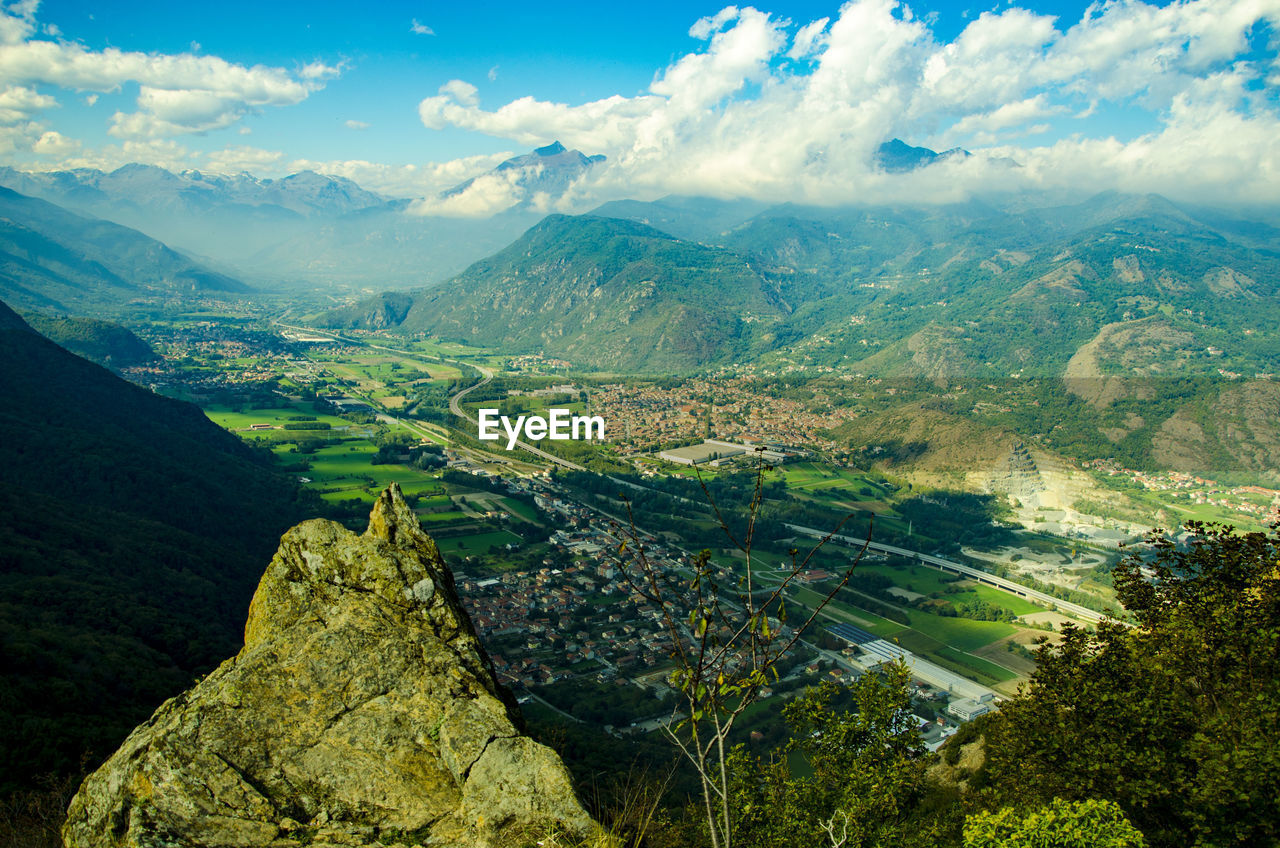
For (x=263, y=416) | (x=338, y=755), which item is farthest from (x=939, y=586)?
(x=263, y=416)

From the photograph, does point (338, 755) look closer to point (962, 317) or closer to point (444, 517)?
point (444, 517)

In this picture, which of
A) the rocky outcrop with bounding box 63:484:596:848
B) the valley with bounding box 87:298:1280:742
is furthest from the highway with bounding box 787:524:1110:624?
the rocky outcrop with bounding box 63:484:596:848

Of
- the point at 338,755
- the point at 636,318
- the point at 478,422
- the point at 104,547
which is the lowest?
the point at 478,422

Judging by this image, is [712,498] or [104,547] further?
[104,547]

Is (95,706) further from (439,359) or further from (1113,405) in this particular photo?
(439,359)

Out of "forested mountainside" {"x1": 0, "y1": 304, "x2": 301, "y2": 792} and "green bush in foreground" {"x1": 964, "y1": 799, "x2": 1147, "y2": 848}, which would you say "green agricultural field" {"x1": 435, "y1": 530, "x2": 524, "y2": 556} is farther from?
"green bush in foreground" {"x1": 964, "y1": 799, "x2": 1147, "y2": 848}

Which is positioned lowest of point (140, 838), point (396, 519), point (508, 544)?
point (508, 544)

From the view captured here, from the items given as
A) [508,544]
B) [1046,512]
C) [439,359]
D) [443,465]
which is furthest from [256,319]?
[1046,512]
